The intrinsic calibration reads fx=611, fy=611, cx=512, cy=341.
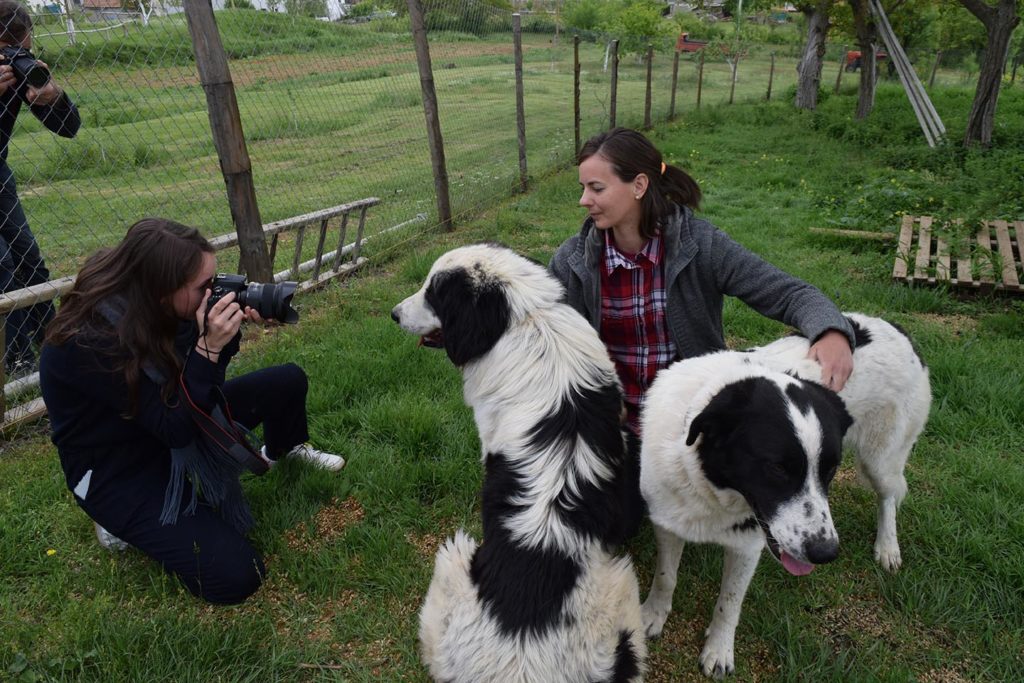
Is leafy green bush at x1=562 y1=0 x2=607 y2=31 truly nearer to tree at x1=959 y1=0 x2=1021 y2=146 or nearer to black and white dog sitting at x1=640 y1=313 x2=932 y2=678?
tree at x1=959 y1=0 x2=1021 y2=146

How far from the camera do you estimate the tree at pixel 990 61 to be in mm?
10867

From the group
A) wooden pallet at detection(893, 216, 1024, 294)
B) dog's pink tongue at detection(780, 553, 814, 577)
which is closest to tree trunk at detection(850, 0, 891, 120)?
wooden pallet at detection(893, 216, 1024, 294)

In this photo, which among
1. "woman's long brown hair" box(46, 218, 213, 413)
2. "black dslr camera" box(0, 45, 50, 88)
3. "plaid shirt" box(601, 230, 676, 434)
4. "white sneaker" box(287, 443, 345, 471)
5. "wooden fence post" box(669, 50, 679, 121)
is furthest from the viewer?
"wooden fence post" box(669, 50, 679, 121)

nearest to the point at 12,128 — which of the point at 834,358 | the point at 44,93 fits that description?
the point at 44,93

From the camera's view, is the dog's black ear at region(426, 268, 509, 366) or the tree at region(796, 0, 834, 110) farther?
the tree at region(796, 0, 834, 110)

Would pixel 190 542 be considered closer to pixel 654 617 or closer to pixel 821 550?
pixel 654 617

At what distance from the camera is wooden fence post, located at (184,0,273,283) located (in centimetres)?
386

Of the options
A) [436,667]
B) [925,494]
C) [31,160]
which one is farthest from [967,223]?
[31,160]

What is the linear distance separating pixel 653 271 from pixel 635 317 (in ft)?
0.78

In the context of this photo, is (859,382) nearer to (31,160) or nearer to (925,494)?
(925,494)

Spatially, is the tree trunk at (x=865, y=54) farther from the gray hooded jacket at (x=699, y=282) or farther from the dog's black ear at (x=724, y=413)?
the dog's black ear at (x=724, y=413)

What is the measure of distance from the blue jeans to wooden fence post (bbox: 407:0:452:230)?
12.5ft

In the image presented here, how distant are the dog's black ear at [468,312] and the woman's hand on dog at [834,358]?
3.88ft

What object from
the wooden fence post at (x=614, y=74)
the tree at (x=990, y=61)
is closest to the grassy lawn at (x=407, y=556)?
the wooden fence post at (x=614, y=74)
